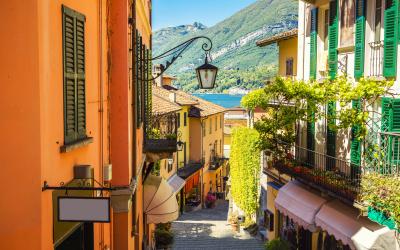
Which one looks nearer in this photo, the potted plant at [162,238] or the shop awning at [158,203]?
the shop awning at [158,203]

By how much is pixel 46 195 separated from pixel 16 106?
0.94 metres

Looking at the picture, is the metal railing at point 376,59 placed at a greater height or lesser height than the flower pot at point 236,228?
greater

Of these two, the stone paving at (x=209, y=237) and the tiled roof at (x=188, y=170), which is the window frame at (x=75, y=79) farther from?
the tiled roof at (x=188, y=170)

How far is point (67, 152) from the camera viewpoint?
5887 mm

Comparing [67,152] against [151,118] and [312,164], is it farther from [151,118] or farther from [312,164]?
[312,164]

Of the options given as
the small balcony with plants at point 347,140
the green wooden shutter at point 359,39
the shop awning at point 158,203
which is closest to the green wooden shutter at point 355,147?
the small balcony with plants at point 347,140

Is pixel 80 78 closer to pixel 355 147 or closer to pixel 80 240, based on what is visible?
pixel 80 240

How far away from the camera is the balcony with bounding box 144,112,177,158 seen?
1434cm

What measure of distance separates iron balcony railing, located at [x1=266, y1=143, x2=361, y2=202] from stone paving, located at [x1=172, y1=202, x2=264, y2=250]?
6456mm

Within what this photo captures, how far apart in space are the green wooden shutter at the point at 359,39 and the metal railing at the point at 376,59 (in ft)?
1.41

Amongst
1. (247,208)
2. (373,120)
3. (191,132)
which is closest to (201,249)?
(247,208)

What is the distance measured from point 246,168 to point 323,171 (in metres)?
12.8

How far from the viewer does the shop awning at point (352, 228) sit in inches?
464

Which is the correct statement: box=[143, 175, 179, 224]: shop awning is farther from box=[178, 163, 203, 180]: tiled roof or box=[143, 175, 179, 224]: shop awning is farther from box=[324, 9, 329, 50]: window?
box=[178, 163, 203, 180]: tiled roof
